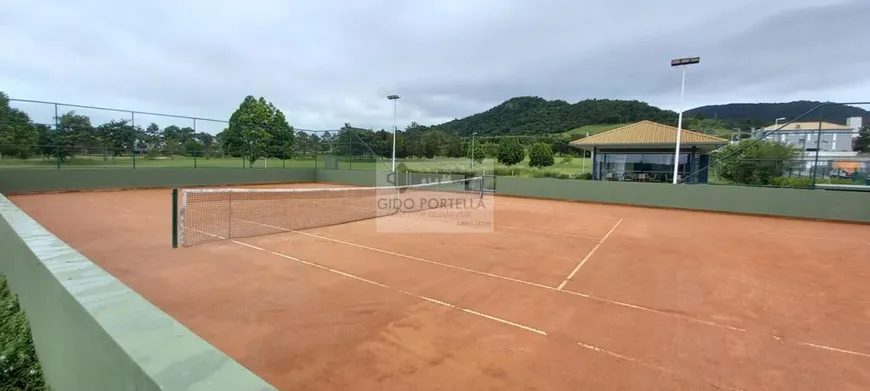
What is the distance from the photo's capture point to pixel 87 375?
157 centimetres

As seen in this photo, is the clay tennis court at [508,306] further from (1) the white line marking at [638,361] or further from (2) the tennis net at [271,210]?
(2) the tennis net at [271,210]

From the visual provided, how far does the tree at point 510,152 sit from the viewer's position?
103 ft

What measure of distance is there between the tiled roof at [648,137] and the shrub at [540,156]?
4.61 m

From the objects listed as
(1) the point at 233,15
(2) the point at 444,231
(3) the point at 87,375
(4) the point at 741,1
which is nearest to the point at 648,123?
(4) the point at 741,1

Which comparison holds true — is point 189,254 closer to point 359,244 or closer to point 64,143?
point 359,244

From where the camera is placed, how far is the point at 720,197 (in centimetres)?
1386

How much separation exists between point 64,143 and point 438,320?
778 inches

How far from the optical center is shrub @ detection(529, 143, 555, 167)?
31.2 m

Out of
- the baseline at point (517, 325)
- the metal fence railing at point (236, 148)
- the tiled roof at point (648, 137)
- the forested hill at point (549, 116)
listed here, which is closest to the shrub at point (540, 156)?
the tiled roof at point (648, 137)

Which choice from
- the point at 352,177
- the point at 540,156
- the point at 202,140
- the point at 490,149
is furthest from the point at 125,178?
the point at 540,156

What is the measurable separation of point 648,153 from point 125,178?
2837cm

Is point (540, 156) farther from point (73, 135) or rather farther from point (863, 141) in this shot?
point (73, 135)

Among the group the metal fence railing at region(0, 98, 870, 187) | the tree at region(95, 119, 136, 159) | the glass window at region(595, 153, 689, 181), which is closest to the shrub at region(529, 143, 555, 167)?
the glass window at region(595, 153, 689, 181)

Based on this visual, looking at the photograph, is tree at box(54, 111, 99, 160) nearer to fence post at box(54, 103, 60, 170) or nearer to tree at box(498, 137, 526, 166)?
fence post at box(54, 103, 60, 170)
